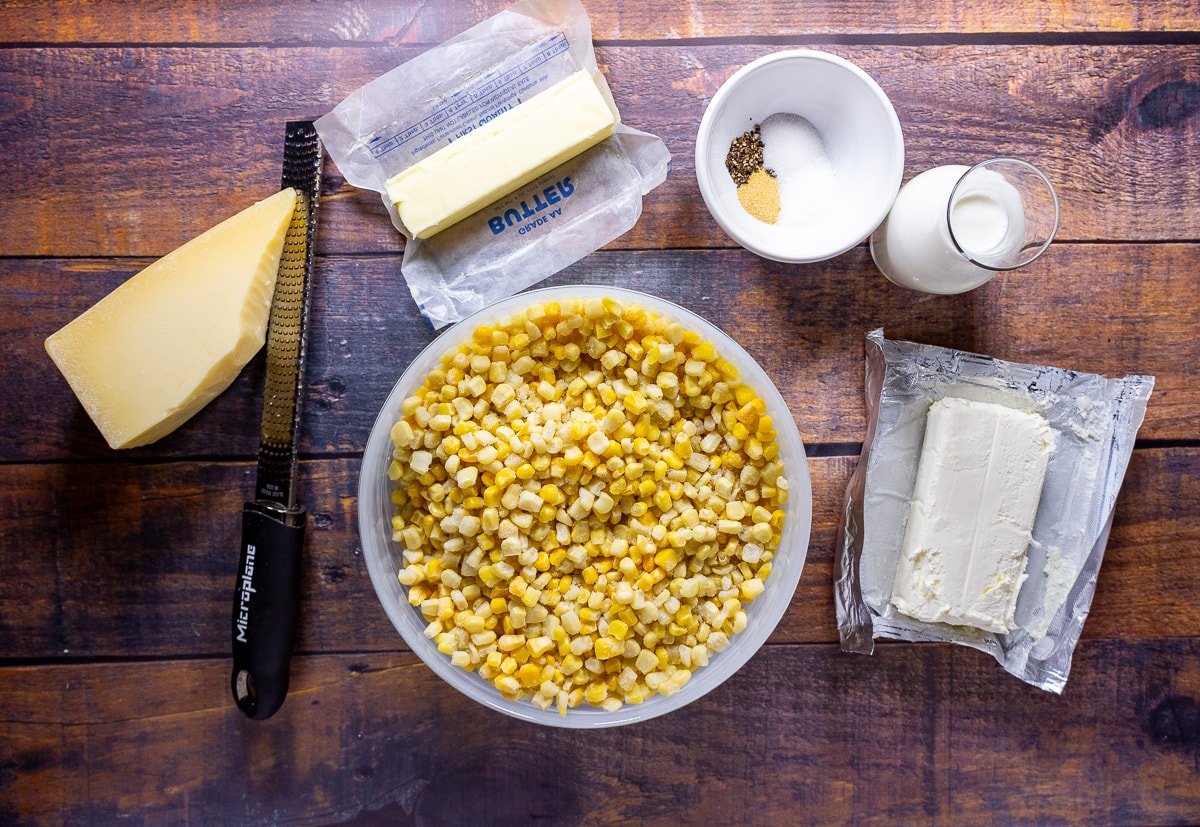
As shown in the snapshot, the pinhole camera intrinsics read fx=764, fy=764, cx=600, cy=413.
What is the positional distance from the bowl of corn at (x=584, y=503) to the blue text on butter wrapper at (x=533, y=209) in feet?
0.39

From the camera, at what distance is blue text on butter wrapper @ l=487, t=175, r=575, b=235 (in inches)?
40.1

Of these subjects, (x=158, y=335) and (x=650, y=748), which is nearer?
(x=158, y=335)

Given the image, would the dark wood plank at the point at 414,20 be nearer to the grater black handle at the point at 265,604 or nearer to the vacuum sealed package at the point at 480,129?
the vacuum sealed package at the point at 480,129

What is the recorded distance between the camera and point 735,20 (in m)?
1.02

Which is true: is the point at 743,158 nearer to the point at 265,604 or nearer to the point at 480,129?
the point at 480,129

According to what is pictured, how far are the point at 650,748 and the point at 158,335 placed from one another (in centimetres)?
85

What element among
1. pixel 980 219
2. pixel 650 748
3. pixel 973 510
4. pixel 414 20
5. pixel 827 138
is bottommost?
pixel 650 748

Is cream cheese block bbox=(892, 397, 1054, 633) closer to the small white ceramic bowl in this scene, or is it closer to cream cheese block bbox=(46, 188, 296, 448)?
the small white ceramic bowl

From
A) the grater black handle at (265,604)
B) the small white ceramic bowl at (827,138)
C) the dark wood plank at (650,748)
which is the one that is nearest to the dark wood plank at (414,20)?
the small white ceramic bowl at (827,138)

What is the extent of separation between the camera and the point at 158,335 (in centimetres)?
96

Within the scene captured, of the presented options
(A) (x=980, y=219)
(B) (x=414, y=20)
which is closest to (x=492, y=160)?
(B) (x=414, y=20)

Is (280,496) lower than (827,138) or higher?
lower

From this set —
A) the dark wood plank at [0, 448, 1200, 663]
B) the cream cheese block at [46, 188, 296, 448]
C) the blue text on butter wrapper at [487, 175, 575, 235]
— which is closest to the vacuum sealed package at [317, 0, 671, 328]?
the blue text on butter wrapper at [487, 175, 575, 235]

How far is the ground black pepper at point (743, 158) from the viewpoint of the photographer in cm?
99
